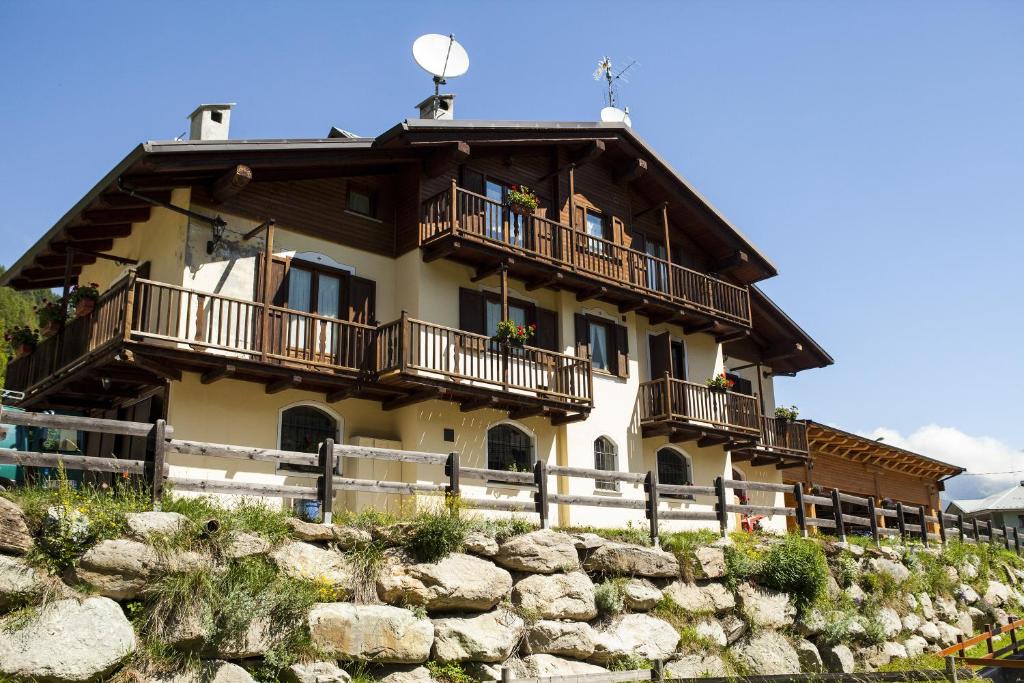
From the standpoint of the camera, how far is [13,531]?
11188 mm

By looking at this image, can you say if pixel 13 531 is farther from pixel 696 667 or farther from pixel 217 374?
pixel 696 667

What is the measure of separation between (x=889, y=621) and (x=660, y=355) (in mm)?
8922

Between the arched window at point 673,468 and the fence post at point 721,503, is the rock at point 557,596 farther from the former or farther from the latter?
the arched window at point 673,468

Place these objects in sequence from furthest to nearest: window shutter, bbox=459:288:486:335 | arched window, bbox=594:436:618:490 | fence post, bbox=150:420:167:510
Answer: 1. arched window, bbox=594:436:618:490
2. window shutter, bbox=459:288:486:335
3. fence post, bbox=150:420:167:510

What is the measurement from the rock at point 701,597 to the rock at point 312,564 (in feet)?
20.9

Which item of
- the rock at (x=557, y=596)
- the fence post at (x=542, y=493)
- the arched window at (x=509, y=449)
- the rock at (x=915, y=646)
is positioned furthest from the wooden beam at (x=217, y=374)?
the rock at (x=915, y=646)

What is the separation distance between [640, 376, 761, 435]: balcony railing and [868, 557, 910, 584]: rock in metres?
5.16

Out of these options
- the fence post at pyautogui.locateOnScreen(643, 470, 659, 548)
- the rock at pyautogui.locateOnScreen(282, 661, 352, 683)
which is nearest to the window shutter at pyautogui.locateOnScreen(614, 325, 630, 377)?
the fence post at pyautogui.locateOnScreen(643, 470, 659, 548)

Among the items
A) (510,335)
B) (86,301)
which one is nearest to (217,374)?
(86,301)

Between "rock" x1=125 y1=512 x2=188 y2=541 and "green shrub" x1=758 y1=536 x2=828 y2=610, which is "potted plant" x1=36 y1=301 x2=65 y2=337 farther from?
"green shrub" x1=758 y1=536 x2=828 y2=610

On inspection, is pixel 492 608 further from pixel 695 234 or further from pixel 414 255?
pixel 695 234

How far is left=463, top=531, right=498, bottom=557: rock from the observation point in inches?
578

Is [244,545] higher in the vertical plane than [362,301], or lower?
lower

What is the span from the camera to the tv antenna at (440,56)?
947 inches
